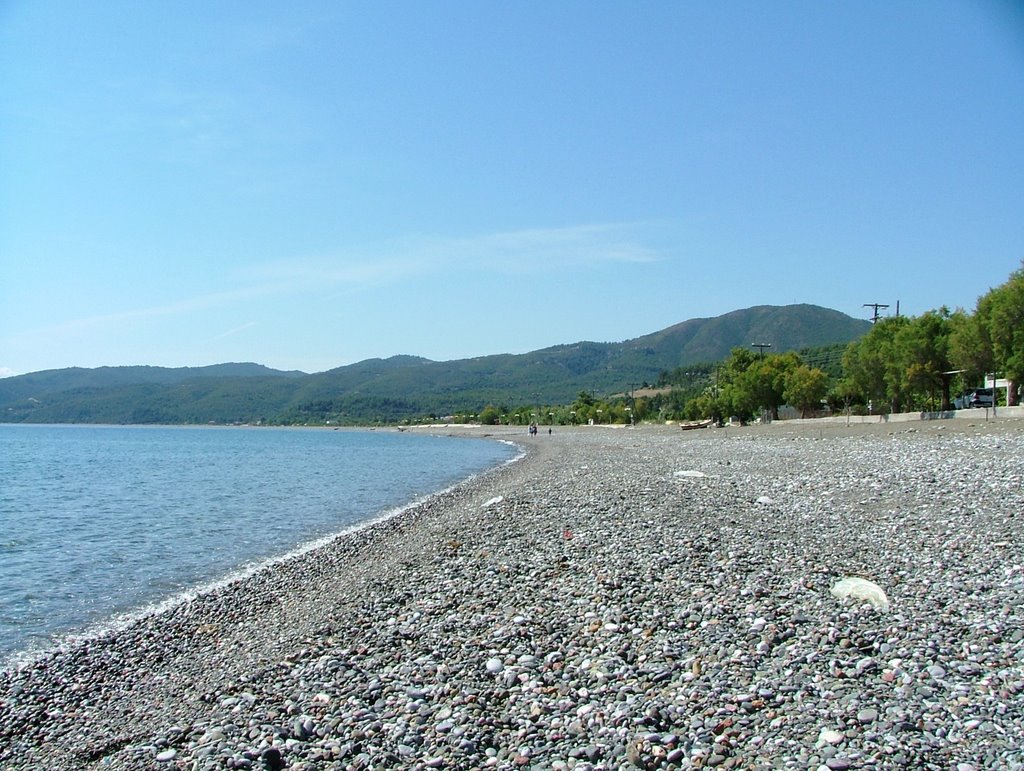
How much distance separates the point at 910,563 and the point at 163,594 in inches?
506

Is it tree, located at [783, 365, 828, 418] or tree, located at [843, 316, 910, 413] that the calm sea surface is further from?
tree, located at [783, 365, 828, 418]

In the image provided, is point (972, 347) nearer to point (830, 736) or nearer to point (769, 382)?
point (769, 382)

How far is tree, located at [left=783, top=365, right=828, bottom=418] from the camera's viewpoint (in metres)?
80.1

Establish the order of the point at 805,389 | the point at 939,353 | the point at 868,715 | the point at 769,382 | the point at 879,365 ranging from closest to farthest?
the point at 868,715
the point at 939,353
the point at 879,365
the point at 805,389
the point at 769,382

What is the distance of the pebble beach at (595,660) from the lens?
5828mm

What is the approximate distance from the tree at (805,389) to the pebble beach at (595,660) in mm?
67876

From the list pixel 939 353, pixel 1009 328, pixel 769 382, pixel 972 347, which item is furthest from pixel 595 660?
pixel 769 382

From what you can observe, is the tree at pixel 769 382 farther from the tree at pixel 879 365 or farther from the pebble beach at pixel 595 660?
the pebble beach at pixel 595 660

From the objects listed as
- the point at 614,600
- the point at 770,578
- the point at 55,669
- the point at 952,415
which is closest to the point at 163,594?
the point at 55,669

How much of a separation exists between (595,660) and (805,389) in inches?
3086

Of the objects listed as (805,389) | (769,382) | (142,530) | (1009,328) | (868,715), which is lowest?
(142,530)

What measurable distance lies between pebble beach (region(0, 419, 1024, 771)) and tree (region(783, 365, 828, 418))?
67876 mm

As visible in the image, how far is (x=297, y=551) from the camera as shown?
19.0 m

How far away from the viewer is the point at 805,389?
8000cm
